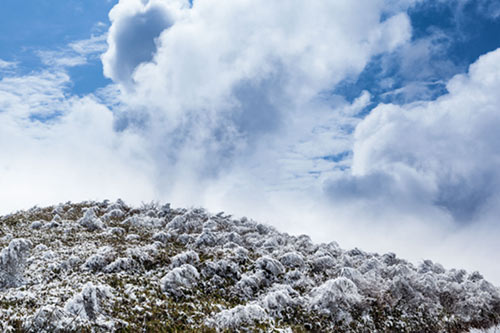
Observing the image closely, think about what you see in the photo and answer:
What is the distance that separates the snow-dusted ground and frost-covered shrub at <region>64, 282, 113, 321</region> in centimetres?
4

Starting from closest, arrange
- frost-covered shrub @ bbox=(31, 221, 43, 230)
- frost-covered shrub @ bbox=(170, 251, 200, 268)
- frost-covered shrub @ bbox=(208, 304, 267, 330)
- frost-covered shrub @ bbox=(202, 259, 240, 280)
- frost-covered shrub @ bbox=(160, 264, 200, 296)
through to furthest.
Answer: frost-covered shrub @ bbox=(208, 304, 267, 330)
frost-covered shrub @ bbox=(160, 264, 200, 296)
frost-covered shrub @ bbox=(202, 259, 240, 280)
frost-covered shrub @ bbox=(170, 251, 200, 268)
frost-covered shrub @ bbox=(31, 221, 43, 230)

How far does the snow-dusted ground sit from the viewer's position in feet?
49.1

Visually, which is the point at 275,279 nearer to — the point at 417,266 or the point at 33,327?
the point at 33,327

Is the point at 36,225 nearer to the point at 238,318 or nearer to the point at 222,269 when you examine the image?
the point at 222,269

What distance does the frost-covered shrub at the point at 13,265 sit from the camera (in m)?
19.2

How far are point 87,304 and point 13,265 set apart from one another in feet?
26.8

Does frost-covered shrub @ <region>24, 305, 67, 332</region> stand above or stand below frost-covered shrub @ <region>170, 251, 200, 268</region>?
below

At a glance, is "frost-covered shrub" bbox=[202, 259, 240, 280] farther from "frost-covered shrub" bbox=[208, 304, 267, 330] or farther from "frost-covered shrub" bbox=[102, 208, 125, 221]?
"frost-covered shrub" bbox=[102, 208, 125, 221]

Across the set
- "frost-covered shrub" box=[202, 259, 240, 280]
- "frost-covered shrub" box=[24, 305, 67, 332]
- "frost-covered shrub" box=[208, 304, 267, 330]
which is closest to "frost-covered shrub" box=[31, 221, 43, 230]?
"frost-covered shrub" box=[202, 259, 240, 280]

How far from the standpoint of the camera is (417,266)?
121 feet

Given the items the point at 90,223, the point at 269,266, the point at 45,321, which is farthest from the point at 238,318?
the point at 90,223

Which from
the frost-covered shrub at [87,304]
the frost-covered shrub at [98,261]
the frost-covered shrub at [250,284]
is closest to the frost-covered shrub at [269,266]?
the frost-covered shrub at [250,284]

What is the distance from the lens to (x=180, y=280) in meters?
19.0

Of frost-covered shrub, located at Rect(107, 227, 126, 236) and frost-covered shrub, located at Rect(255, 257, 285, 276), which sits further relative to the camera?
frost-covered shrub, located at Rect(107, 227, 126, 236)
